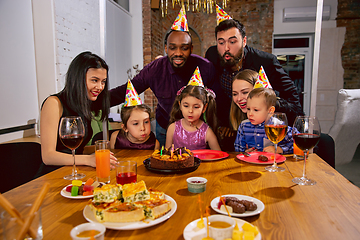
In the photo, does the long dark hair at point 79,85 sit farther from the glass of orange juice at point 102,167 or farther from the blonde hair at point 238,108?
→ the blonde hair at point 238,108

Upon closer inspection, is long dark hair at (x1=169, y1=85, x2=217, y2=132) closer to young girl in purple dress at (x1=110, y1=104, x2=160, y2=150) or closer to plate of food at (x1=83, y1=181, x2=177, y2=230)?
young girl in purple dress at (x1=110, y1=104, x2=160, y2=150)

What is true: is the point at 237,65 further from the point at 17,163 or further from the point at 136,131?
the point at 17,163

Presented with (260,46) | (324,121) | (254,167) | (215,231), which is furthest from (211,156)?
(324,121)

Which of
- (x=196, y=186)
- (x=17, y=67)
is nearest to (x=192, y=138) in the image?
(x=196, y=186)

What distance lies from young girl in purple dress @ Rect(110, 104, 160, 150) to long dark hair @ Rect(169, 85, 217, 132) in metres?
0.29

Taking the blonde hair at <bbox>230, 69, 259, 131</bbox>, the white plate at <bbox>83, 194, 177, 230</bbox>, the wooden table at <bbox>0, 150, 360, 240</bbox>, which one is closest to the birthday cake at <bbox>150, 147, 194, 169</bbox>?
the wooden table at <bbox>0, 150, 360, 240</bbox>

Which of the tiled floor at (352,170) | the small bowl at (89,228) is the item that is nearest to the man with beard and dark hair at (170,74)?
the small bowl at (89,228)

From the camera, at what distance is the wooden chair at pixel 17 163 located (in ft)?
4.92

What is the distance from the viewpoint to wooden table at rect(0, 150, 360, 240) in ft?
2.06

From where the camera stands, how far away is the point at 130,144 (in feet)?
6.52

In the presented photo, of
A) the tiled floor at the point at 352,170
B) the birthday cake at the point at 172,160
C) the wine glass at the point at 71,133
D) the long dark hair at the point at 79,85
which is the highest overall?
the long dark hair at the point at 79,85

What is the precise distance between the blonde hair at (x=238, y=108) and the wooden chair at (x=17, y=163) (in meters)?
1.52

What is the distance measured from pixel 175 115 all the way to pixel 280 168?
1.20m

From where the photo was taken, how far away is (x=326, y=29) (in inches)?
220
